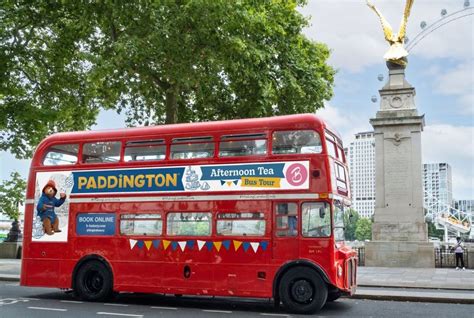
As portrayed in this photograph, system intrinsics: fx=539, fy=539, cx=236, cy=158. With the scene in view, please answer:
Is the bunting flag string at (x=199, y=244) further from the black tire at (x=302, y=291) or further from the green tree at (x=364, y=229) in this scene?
the green tree at (x=364, y=229)

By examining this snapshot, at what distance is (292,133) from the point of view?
40.3 ft

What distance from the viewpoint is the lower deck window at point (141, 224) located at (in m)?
13.2

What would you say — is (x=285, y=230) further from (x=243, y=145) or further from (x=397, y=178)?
(x=397, y=178)

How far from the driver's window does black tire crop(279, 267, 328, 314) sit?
2.68ft

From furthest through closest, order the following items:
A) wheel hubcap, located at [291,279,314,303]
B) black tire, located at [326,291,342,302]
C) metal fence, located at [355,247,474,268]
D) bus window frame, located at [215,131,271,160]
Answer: metal fence, located at [355,247,474,268]
bus window frame, located at [215,131,271,160]
black tire, located at [326,291,342,302]
wheel hubcap, located at [291,279,314,303]

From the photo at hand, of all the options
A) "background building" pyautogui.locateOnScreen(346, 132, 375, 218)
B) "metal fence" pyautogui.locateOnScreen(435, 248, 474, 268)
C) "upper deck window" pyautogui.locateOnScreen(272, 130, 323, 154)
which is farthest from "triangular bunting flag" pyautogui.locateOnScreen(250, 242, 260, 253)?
"background building" pyautogui.locateOnScreen(346, 132, 375, 218)

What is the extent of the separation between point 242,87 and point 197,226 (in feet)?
36.4

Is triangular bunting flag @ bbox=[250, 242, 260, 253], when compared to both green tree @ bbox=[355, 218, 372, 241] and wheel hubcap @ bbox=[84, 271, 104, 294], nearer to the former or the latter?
wheel hubcap @ bbox=[84, 271, 104, 294]

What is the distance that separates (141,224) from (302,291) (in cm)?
434

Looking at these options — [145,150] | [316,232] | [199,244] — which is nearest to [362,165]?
[145,150]

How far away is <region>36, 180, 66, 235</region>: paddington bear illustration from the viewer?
46.4ft

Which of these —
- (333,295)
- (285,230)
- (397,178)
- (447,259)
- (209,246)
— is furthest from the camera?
(397,178)

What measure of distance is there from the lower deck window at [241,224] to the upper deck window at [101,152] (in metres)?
3.33

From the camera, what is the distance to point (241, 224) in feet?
40.7
